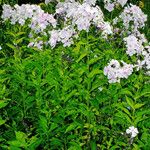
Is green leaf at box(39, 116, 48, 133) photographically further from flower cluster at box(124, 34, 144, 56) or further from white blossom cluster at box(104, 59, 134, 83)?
flower cluster at box(124, 34, 144, 56)

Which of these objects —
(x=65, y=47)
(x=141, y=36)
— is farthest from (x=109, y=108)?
(x=141, y=36)

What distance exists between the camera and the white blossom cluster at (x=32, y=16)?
20.4ft

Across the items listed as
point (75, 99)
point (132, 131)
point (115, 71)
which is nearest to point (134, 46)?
point (115, 71)

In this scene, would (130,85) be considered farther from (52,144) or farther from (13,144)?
(13,144)

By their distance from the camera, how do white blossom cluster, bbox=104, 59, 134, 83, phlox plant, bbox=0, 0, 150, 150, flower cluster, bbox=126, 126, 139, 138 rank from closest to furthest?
flower cluster, bbox=126, 126, 139, 138 < phlox plant, bbox=0, 0, 150, 150 < white blossom cluster, bbox=104, 59, 134, 83

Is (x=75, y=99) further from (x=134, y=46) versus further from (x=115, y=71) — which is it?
(x=134, y=46)

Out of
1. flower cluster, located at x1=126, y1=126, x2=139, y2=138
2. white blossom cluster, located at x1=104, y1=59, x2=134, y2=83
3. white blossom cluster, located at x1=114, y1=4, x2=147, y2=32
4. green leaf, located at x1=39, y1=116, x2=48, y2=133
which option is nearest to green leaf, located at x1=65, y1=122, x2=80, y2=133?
green leaf, located at x1=39, y1=116, x2=48, y2=133

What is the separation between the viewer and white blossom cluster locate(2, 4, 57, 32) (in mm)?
6232

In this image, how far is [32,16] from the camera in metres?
6.64

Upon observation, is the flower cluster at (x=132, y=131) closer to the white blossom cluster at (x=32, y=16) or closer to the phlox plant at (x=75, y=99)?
the phlox plant at (x=75, y=99)

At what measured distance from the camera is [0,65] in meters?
5.60

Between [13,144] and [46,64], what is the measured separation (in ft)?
5.41

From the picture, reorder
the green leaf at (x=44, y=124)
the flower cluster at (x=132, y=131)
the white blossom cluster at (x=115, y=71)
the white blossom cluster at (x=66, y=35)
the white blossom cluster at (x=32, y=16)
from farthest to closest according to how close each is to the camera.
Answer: the white blossom cluster at (x=32, y=16), the white blossom cluster at (x=66, y=35), the white blossom cluster at (x=115, y=71), the green leaf at (x=44, y=124), the flower cluster at (x=132, y=131)

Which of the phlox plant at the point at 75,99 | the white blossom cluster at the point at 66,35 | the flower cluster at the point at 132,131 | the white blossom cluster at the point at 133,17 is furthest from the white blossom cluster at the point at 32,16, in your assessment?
the flower cluster at the point at 132,131
